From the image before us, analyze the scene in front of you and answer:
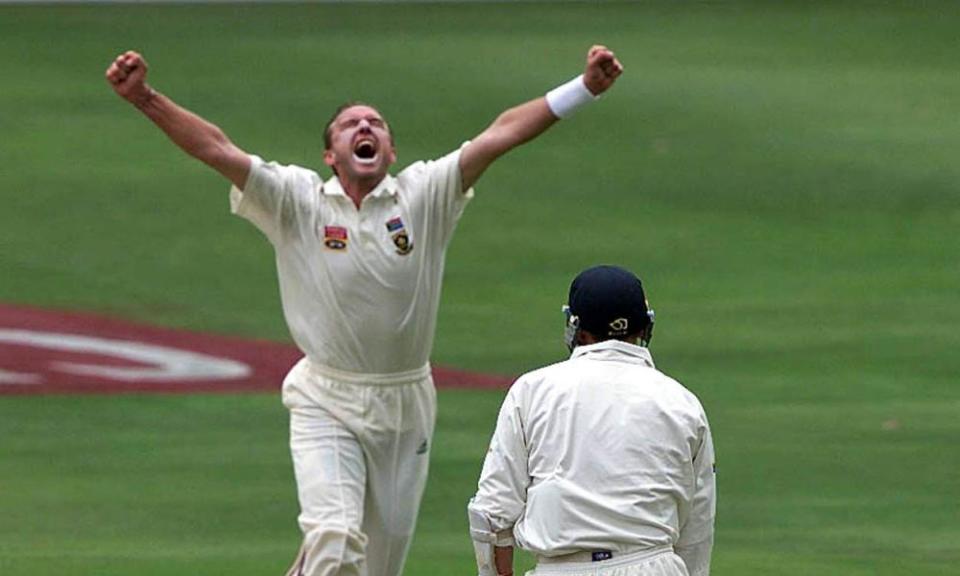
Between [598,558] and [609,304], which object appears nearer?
[598,558]

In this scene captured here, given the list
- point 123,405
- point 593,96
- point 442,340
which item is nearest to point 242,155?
point 593,96

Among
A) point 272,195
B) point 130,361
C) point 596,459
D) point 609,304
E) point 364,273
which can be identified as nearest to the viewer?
point 596,459

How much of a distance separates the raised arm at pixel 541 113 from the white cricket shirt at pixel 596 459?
9.25ft

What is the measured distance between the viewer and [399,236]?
9.30 meters

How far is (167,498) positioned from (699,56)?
11158 mm

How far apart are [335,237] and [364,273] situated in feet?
0.63

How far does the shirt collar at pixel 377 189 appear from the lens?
9.35 m

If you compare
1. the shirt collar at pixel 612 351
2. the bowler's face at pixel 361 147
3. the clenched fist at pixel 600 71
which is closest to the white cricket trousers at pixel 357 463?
the bowler's face at pixel 361 147

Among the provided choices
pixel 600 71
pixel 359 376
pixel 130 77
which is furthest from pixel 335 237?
pixel 600 71

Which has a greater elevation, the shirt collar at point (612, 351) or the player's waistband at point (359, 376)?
the shirt collar at point (612, 351)

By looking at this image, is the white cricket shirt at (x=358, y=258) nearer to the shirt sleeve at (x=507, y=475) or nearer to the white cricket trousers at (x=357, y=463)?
the white cricket trousers at (x=357, y=463)

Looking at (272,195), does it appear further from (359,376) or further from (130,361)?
(130,361)

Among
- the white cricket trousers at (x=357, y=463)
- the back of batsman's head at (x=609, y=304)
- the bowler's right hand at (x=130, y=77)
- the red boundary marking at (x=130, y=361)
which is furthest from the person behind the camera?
the red boundary marking at (x=130, y=361)

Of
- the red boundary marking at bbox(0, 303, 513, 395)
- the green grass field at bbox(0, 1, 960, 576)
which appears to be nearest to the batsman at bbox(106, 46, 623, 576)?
the green grass field at bbox(0, 1, 960, 576)
